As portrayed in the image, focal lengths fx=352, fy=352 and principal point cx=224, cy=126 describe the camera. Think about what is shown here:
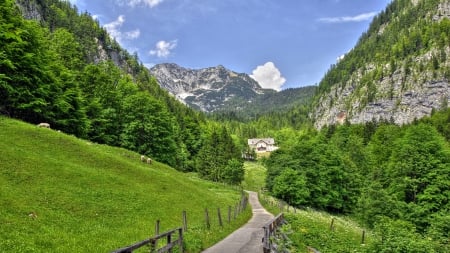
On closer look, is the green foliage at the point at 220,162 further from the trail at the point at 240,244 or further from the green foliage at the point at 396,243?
the green foliage at the point at 396,243

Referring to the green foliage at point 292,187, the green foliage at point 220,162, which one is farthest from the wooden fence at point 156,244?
the green foliage at point 220,162

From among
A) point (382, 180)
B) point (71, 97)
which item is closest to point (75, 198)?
point (71, 97)

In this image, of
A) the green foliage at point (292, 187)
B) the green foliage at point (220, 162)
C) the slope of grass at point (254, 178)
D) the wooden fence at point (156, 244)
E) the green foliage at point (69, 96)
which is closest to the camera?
the wooden fence at point (156, 244)

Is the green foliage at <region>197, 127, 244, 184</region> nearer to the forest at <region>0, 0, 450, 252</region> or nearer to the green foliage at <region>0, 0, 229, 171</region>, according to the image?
the forest at <region>0, 0, 450, 252</region>

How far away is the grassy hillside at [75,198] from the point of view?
19.2 m

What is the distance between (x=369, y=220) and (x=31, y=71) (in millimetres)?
55387

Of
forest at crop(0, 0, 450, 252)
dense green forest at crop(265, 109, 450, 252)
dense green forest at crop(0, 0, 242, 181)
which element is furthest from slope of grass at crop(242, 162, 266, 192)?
dense green forest at crop(0, 0, 242, 181)

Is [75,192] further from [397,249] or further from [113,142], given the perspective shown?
[113,142]

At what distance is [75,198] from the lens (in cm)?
2700

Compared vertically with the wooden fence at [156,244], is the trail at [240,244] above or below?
below

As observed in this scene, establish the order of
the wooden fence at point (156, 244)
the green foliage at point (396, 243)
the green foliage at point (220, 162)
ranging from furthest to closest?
the green foliage at point (220, 162) < the green foliage at point (396, 243) < the wooden fence at point (156, 244)

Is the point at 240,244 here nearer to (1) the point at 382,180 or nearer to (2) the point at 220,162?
(1) the point at 382,180

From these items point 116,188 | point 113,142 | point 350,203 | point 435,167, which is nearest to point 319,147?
point 350,203

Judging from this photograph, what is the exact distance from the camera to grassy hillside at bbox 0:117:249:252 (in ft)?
63.0
